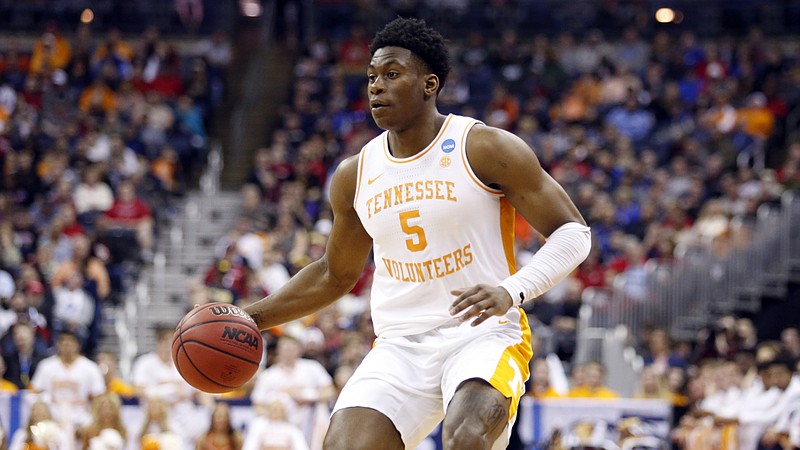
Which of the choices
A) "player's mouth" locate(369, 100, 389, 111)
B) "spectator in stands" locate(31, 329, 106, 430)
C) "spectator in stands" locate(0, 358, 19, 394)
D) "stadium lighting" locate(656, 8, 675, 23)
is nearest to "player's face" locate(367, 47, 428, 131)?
"player's mouth" locate(369, 100, 389, 111)

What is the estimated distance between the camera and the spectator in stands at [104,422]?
11.8 m

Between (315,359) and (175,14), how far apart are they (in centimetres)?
1237

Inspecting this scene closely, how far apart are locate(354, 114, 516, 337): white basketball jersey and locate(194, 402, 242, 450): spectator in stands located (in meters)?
6.18

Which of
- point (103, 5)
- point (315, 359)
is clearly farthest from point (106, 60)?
point (315, 359)

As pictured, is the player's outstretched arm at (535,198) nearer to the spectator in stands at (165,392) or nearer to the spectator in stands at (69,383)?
the spectator in stands at (165,392)

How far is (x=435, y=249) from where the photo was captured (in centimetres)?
582

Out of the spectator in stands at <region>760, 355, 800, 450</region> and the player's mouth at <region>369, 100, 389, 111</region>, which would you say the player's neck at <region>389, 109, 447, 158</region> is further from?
the spectator in stands at <region>760, 355, 800, 450</region>

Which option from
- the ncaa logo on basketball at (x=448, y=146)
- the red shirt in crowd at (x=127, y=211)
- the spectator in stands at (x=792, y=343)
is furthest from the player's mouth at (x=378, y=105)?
the red shirt in crowd at (x=127, y=211)

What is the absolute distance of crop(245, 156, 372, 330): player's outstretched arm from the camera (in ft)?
21.0

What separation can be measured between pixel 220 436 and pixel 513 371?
6718 mm

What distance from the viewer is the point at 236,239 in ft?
55.8

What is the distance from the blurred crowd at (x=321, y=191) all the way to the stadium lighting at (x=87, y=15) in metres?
0.51

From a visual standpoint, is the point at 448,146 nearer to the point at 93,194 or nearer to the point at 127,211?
the point at 127,211

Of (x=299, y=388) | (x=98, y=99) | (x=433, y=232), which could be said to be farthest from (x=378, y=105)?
(x=98, y=99)
